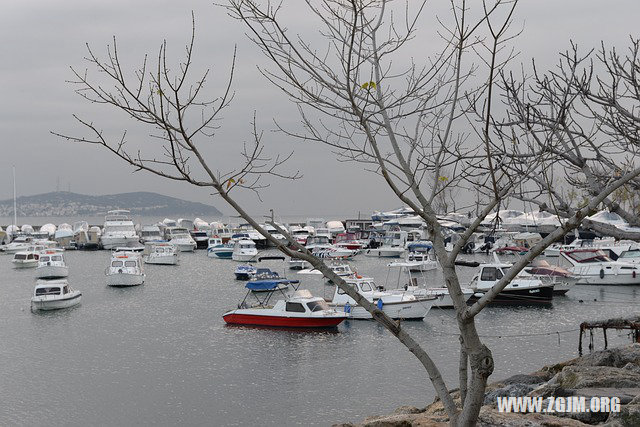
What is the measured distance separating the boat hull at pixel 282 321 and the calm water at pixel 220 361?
508mm

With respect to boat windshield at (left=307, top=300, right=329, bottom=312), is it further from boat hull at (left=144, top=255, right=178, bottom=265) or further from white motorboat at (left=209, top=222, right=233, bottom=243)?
white motorboat at (left=209, top=222, right=233, bottom=243)

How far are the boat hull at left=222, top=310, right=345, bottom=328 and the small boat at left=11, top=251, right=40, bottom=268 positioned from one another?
4037 cm

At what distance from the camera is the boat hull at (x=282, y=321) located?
96.9 ft

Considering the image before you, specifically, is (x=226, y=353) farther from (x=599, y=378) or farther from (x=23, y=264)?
(x=23, y=264)

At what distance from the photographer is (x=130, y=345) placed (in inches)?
1116

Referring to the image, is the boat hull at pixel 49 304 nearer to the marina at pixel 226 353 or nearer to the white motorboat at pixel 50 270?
the marina at pixel 226 353

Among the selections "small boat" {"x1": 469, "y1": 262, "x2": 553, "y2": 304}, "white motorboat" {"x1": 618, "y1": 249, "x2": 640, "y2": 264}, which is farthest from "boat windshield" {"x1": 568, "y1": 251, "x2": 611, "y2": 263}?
"small boat" {"x1": 469, "y1": 262, "x2": 553, "y2": 304}

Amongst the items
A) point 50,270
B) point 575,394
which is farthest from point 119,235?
point 575,394

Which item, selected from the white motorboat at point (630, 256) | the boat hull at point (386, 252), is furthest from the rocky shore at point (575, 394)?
the boat hull at point (386, 252)

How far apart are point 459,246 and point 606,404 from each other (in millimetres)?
5514

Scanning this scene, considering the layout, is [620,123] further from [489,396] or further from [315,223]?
[315,223]

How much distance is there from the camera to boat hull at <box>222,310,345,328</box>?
96.9 ft

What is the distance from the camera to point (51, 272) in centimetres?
5309

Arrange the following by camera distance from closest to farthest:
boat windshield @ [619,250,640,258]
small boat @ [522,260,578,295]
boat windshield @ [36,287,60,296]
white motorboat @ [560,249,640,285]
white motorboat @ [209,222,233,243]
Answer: boat windshield @ [36,287,60,296], small boat @ [522,260,578,295], white motorboat @ [560,249,640,285], boat windshield @ [619,250,640,258], white motorboat @ [209,222,233,243]
